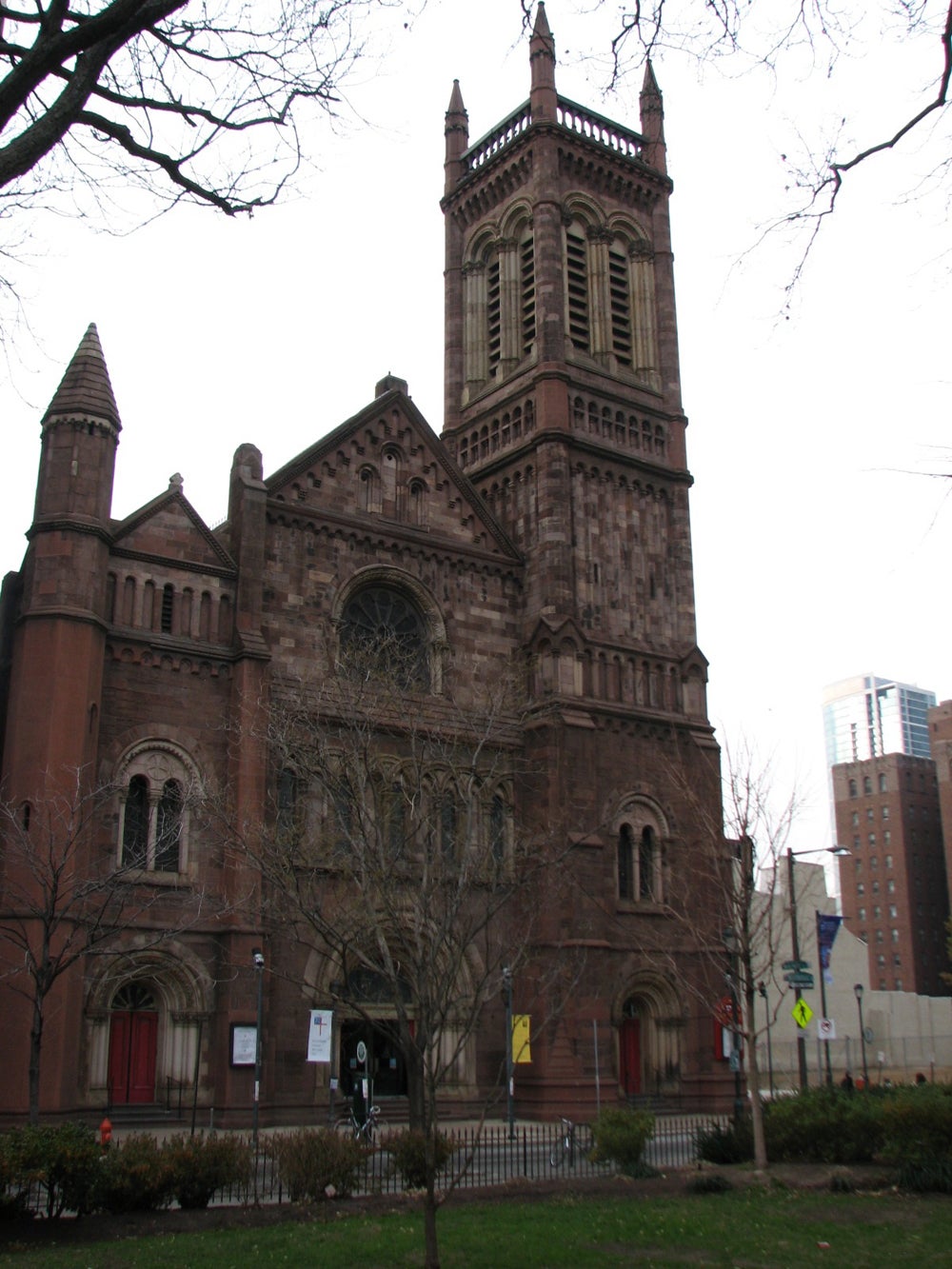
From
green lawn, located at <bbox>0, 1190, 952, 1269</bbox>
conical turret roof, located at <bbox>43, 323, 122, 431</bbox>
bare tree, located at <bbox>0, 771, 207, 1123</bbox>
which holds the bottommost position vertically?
green lawn, located at <bbox>0, 1190, 952, 1269</bbox>

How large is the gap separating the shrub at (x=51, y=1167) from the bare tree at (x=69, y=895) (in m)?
9.21

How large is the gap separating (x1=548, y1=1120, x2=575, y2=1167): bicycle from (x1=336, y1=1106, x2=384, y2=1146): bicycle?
3.46m

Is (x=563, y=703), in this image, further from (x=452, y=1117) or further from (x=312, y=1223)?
(x=312, y=1223)

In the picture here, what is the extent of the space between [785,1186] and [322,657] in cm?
1915

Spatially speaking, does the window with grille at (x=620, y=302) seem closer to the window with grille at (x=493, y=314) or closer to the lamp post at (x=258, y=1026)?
the window with grille at (x=493, y=314)

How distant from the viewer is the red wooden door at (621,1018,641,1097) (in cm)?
3775

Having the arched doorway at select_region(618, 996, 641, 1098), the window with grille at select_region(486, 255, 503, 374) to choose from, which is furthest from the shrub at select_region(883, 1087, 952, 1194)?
the window with grille at select_region(486, 255, 503, 374)

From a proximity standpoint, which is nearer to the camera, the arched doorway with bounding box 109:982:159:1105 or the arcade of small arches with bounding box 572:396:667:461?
the arched doorway with bounding box 109:982:159:1105

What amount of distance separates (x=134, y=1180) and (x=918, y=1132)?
12.5m

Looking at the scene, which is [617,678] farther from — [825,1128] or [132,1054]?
[825,1128]

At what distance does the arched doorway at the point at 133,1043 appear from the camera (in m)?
30.4

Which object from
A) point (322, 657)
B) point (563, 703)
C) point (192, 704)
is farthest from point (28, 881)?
point (563, 703)

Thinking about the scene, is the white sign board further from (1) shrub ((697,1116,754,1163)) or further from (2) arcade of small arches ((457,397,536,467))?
(2) arcade of small arches ((457,397,536,467))

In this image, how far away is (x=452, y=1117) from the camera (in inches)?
1342
